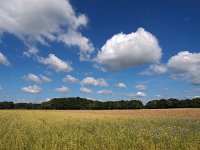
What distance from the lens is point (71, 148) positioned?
9.74m

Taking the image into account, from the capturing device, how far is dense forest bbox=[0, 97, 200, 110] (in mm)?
87625

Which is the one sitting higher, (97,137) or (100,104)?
(100,104)

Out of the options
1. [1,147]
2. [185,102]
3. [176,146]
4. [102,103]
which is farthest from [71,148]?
[102,103]

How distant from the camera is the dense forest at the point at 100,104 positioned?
287 feet

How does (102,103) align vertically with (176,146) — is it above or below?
above

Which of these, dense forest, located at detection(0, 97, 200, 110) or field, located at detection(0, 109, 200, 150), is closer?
field, located at detection(0, 109, 200, 150)

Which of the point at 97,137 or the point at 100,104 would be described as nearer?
the point at 97,137

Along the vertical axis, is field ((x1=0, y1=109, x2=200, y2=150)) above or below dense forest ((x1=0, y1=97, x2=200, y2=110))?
below

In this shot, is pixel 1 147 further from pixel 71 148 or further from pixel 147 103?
pixel 147 103

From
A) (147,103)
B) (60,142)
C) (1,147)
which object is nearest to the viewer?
(1,147)

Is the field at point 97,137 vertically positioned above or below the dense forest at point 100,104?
below

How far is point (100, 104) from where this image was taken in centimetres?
9762

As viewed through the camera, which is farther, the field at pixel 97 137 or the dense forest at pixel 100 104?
the dense forest at pixel 100 104

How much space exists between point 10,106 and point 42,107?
1352 cm
